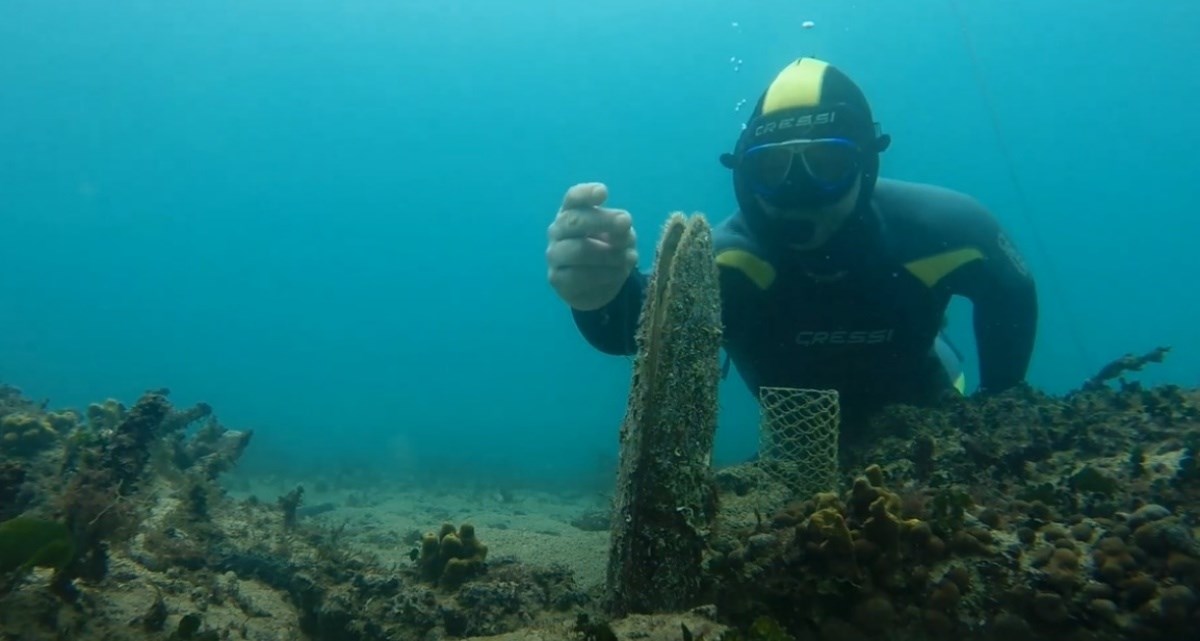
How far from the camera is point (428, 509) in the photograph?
12820 mm

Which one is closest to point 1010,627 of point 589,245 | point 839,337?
point 589,245

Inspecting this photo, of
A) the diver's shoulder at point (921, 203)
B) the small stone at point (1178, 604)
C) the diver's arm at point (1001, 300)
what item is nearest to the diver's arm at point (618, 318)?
the small stone at point (1178, 604)

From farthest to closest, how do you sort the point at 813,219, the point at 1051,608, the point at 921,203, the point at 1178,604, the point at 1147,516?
the point at 921,203, the point at 813,219, the point at 1147,516, the point at 1051,608, the point at 1178,604

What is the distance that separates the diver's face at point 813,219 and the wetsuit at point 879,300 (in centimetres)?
13

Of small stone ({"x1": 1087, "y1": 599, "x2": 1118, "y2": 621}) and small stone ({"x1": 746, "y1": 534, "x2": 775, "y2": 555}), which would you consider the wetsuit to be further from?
small stone ({"x1": 1087, "y1": 599, "x2": 1118, "y2": 621})

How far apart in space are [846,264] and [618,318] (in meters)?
2.38

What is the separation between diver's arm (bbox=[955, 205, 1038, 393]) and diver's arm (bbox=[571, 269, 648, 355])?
325cm

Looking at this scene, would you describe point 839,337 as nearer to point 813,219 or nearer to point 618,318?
point 813,219

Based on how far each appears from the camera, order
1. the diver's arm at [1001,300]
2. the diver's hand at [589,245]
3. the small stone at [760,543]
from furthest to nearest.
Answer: the diver's arm at [1001,300], the diver's hand at [589,245], the small stone at [760,543]

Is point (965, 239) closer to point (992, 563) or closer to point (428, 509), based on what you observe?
point (992, 563)

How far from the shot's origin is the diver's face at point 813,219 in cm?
541

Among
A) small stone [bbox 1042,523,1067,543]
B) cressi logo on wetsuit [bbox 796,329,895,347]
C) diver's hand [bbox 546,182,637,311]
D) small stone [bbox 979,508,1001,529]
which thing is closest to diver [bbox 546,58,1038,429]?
cressi logo on wetsuit [bbox 796,329,895,347]

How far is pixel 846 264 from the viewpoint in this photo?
5.56 m

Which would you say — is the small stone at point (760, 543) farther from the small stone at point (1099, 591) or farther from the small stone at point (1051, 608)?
the small stone at point (1099, 591)
